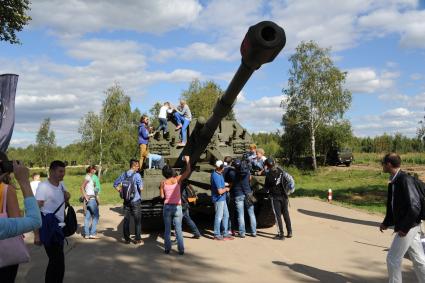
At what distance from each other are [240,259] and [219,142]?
178 inches

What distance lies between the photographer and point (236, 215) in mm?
9367

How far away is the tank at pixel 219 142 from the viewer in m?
4.23

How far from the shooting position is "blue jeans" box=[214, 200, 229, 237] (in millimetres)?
8477

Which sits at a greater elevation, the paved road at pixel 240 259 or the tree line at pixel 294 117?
the tree line at pixel 294 117

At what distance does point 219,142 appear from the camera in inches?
438

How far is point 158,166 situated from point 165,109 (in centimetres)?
184

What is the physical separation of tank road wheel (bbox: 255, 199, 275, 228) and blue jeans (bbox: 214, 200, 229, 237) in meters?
0.90

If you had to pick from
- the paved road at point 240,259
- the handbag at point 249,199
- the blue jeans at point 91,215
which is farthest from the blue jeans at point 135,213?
the handbag at point 249,199

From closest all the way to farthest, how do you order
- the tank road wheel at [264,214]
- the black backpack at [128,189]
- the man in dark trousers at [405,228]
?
the man in dark trousers at [405,228], the black backpack at [128,189], the tank road wheel at [264,214]

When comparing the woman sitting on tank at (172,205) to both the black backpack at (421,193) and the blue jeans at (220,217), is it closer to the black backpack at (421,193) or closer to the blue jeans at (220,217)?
the blue jeans at (220,217)

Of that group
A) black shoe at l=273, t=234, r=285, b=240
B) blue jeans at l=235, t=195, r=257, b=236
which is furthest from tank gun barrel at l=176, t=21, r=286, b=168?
black shoe at l=273, t=234, r=285, b=240

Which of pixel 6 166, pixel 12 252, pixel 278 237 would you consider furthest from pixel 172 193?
pixel 6 166

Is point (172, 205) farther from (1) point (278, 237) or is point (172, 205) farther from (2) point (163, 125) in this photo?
(2) point (163, 125)

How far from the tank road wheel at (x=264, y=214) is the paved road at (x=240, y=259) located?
20 cm
